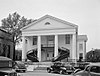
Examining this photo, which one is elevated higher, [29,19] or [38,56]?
[29,19]

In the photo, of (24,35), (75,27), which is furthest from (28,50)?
(75,27)

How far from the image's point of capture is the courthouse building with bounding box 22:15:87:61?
42.6 metres

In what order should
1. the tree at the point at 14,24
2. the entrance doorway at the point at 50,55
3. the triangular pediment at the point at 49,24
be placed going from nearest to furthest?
the triangular pediment at the point at 49,24 < the entrance doorway at the point at 50,55 < the tree at the point at 14,24

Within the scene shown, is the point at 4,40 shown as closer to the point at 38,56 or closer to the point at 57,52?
the point at 38,56

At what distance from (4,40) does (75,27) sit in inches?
571

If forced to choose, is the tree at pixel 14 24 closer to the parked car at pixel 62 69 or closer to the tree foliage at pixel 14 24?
the tree foliage at pixel 14 24

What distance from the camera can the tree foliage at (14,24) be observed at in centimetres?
5643

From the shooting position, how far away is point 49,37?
46781mm

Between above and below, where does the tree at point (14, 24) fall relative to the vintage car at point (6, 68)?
above

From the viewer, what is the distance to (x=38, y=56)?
44031 millimetres

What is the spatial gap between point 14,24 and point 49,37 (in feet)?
50.0

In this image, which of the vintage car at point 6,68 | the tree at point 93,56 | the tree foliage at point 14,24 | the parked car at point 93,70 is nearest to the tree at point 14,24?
the tree foliage at point 14,24

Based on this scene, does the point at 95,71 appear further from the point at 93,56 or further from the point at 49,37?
the point at 93,56

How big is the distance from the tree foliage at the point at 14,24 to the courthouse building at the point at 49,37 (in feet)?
28.9
